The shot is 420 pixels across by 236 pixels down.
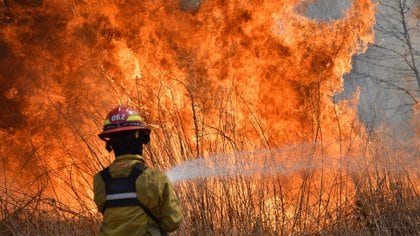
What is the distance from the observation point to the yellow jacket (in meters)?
3.97

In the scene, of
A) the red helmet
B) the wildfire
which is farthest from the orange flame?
the red helmet

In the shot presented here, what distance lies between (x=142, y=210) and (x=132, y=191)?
0.49 ft

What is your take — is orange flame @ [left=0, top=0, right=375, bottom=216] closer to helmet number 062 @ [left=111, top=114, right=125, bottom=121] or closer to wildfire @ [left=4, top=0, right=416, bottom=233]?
wildfire @ [left=4, top=0, right=416, bottom=233]

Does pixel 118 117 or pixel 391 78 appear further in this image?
pixel 391 78

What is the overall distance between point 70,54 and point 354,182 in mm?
4993

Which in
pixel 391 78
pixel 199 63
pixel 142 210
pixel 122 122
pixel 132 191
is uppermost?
pixel 391 78

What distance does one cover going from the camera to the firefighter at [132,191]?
3.99 meters

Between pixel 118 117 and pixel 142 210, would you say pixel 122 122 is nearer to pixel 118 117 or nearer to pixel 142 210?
pixel 118 117

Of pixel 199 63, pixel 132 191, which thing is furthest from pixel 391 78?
pixel 132 191

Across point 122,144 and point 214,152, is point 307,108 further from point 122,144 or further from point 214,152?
point 122,144

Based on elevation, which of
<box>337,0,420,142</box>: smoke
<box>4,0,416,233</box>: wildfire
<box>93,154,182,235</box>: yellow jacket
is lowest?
<box>93,154,182,235</box>: yellow jacket

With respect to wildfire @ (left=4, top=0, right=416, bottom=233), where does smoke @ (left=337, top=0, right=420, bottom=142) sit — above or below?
above

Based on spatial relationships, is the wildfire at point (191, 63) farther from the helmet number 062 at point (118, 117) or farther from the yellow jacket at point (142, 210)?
the yellow jacket at point (142, 210)

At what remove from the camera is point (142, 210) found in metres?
4.03
